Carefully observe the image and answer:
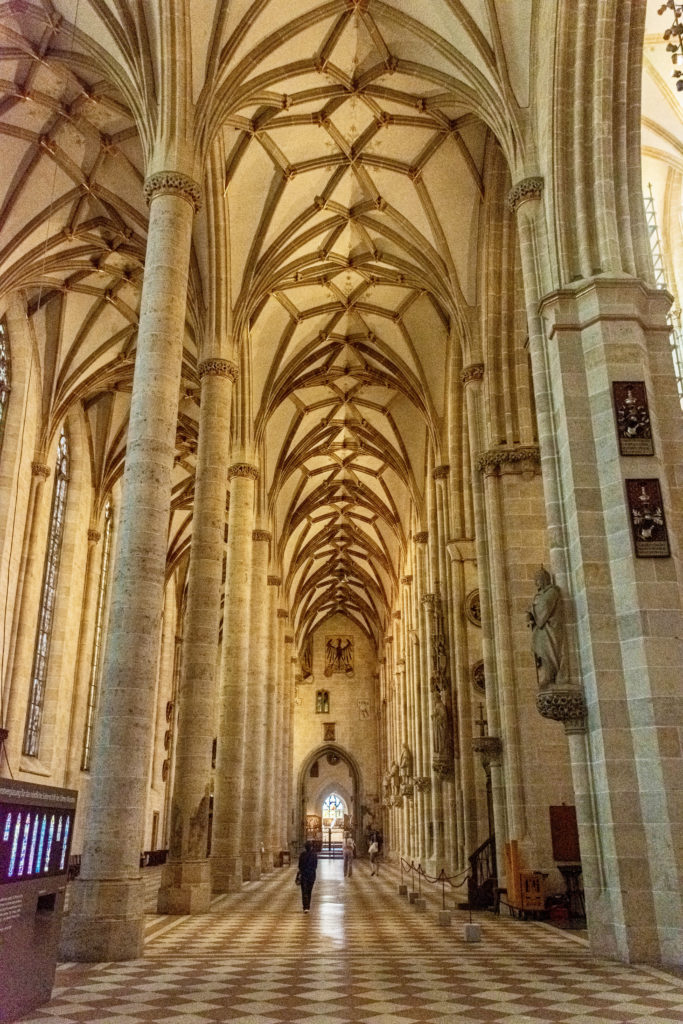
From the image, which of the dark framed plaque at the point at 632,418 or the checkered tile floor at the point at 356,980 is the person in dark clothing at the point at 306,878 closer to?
the checkered tile floor at the point at 356,980

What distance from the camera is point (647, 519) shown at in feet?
30.2

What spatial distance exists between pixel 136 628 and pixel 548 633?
4.92 metres

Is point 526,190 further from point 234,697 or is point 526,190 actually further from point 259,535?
point 259,535

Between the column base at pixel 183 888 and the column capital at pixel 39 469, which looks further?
the column capital at pixel 39 469

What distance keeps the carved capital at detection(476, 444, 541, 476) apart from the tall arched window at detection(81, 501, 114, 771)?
1513 centimetres

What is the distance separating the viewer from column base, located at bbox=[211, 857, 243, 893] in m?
17.1

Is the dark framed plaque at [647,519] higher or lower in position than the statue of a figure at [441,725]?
higher

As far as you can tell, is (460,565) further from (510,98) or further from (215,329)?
(510,98)

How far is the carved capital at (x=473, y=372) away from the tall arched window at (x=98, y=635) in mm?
14040

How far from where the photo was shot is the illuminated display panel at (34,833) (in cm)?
517

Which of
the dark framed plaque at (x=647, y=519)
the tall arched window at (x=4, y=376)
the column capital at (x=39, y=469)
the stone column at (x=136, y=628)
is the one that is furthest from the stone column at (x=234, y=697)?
the dark framed plaque at (x=647, y=519)

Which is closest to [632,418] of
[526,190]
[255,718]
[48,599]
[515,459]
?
[526,190]

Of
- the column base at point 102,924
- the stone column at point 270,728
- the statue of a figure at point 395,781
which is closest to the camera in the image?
the column base at point 102,924

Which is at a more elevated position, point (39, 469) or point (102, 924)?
point (39, 469)
